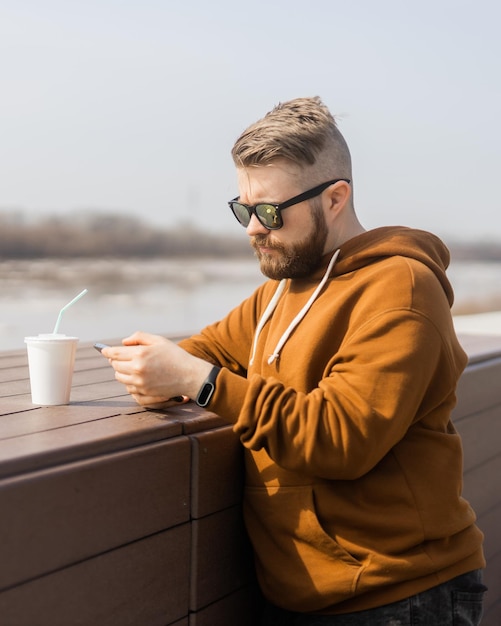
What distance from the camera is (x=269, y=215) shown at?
1.56 meters

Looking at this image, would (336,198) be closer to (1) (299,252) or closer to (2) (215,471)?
(1) (299,252)

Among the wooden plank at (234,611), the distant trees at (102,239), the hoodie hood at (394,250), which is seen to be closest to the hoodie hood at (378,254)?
the hoodie hood at (394,250)

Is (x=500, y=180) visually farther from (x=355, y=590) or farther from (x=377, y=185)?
(x=355, y=590)

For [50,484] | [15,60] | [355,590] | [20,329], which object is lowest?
[20,329]

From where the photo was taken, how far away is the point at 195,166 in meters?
14.5

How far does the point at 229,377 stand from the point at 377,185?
15668 mm

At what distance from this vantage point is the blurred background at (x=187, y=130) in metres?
11.0

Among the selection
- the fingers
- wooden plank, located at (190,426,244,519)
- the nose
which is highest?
the nose

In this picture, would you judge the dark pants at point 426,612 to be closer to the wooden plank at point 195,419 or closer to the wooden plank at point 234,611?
the wooden plank at point 234,611

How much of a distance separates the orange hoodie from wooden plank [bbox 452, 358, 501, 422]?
2.36 feet

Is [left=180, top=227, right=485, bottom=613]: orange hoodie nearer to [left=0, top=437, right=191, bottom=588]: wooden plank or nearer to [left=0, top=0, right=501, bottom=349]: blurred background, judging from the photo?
[left=0, top=437, right=191, bottom=588]: wooden plank

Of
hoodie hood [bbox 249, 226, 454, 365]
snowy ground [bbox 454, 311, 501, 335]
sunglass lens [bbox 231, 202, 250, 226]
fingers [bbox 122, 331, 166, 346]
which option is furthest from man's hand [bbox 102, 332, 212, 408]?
snowy ground [bbox 454, 311, 501, 335]

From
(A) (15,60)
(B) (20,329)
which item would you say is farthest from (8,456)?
(A) (15,60)

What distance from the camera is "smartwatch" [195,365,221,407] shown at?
4.58 feet
